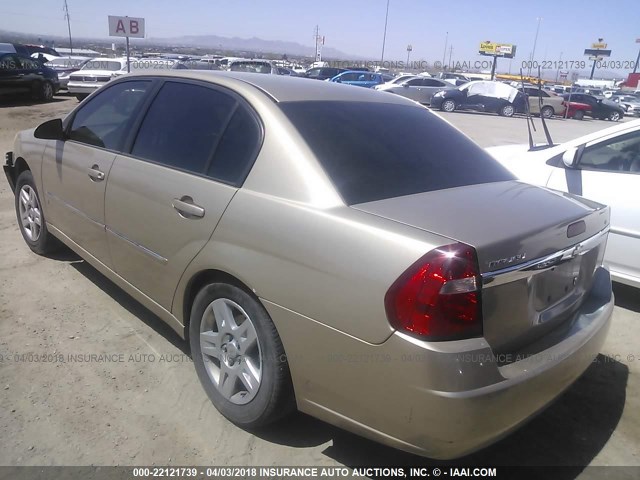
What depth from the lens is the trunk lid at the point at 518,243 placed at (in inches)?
75.7

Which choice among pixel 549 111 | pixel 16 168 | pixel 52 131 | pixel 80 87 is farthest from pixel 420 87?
pixel 52 131

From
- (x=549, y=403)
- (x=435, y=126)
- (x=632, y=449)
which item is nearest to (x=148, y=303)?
(x=435, y=126)

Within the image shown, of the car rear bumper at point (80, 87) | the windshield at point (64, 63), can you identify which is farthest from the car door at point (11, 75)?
the windshield at point (64, 63)

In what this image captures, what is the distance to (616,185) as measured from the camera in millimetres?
3986

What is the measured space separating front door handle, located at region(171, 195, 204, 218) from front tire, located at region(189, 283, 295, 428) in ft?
1.20

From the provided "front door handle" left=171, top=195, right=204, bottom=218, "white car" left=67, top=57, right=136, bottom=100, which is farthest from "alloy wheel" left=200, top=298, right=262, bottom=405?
"white car" left=67, top=57, right=136, bottom=100

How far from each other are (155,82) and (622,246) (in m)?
3.55

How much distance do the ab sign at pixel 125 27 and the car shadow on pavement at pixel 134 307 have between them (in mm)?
14929

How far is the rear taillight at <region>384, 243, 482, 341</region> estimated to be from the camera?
1.82 meters

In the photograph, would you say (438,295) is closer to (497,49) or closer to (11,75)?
(11,75)

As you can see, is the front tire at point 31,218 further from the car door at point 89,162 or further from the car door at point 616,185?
the car door at point 616,185

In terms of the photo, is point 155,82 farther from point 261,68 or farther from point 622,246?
point 261,68

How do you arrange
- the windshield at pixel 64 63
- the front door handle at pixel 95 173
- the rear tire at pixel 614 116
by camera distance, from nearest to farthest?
the front door handle at pixel 95 173 → the windshield at pixel 64 63 → the rear tire at pixel 614 116

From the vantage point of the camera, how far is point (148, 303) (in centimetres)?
309
